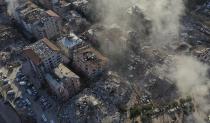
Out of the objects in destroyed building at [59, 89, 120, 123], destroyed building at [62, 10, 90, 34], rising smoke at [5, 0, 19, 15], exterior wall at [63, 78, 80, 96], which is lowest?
destroyed building at [59, 89, 120, 123]

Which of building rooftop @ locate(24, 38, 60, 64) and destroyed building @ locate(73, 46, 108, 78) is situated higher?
building rooftop @ locate(24, 38, 60, 64)

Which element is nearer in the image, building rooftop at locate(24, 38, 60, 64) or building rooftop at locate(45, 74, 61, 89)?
building rooftop at locate(45, 74, 61, 89)

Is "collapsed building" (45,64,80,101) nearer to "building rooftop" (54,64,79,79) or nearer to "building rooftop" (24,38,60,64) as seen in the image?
"building rooftop" (54,64,79,79)

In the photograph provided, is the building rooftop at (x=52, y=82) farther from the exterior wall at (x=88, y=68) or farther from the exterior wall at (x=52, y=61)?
the exterior wall at (x=88, y=68)

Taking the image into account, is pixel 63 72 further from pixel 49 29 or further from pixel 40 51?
pixel 49 29

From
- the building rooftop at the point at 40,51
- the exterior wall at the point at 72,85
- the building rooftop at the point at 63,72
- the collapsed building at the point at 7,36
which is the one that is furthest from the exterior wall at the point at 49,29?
the exterior wall at the point at 72,85

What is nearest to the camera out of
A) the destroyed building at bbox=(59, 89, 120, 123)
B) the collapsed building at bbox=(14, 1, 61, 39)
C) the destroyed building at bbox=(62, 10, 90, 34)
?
the destroyed building at bbox=(59, 89, 120, 123)

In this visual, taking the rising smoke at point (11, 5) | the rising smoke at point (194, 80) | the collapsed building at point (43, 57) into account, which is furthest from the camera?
the rising smoke at point (11, 5)

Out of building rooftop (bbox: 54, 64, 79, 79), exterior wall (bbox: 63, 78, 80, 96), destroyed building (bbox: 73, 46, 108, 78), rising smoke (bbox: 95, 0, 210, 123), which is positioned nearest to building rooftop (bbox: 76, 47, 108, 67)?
destroyed building (bbox: 73, 46, 108, 78)
